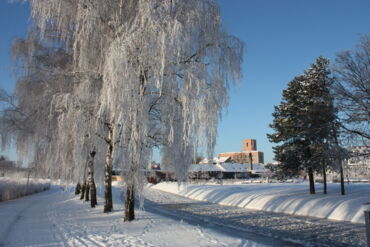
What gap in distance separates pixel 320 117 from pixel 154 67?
47.1 ft

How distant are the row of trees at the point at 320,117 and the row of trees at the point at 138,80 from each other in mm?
10129

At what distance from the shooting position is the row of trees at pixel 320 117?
1752 cm

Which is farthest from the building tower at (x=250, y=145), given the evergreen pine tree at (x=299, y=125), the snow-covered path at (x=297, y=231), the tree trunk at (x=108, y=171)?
the tree trunk at (x=108, y=171)

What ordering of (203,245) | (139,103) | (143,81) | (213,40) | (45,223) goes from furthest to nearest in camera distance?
(45,223), (213,40), (143,81), (139,103), (203,245)

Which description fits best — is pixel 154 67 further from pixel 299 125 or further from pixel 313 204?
pixel 299 125

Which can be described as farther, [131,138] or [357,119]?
[357,119]

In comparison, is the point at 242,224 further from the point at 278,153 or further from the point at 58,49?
the point at 278,153

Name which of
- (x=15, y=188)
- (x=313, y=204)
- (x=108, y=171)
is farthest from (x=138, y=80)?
(x=15, y=188)

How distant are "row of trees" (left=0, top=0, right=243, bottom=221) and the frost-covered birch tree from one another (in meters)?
0.03

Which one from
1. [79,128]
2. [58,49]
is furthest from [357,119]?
[58,49]

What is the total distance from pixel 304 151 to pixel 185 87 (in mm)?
19811

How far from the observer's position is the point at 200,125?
920 cm

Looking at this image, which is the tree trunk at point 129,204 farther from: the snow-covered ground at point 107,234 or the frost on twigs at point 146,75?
the frost on twigs at point 146,75

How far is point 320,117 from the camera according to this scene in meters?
19.8
